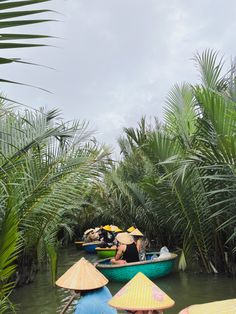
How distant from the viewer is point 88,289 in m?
4.05

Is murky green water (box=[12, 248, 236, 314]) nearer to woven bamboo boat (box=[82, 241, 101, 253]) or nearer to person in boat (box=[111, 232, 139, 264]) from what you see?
person in boat (box=[111, 232, 139, 264])

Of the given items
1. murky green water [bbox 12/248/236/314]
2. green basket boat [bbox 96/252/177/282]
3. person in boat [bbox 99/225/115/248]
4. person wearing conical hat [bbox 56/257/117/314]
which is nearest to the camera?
person wearing conical hat [bbox 56/257/117/314]

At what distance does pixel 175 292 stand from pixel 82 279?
5580 millimetres

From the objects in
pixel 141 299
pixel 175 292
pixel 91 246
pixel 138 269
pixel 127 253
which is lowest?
pixel 175 292

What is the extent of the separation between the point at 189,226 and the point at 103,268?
243 centimetres

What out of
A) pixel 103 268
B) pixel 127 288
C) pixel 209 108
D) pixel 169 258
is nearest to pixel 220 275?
pixel 169 258

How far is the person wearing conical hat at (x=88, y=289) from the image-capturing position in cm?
389

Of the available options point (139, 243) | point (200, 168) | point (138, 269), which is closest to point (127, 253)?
point (138, 269)

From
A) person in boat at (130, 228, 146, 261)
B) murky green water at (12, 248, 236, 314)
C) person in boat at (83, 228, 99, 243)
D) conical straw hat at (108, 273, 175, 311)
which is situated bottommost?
murky green water at (12, 248, 236, 314)

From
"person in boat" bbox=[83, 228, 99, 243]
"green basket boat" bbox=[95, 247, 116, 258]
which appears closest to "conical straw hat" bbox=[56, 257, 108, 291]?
"green basket boat" bbox=[95, 247, 116, 258]

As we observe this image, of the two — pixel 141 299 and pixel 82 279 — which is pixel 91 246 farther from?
pixel 141 299

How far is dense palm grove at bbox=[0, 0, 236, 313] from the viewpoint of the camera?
4870mm

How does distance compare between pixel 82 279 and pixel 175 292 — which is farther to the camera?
pixel 175 292

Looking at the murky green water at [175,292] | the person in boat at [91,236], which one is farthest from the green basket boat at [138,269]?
the person in boat at [91,236]
